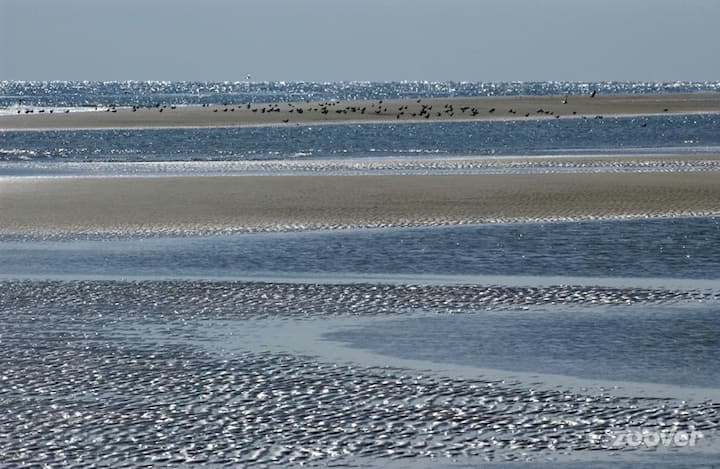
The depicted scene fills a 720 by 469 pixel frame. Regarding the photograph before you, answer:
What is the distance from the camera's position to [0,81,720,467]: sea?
11.1 m

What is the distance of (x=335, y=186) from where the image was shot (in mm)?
34969

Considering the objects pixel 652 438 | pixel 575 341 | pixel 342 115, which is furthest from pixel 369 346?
pixel 342 115

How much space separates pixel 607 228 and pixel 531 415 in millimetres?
13925

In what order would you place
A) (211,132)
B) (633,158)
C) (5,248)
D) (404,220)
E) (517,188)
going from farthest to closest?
(211,132) → (633,158) → (517,188) → (404,220) → (5,248)

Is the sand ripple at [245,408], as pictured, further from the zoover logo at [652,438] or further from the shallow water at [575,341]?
the shallow water at [575,341]

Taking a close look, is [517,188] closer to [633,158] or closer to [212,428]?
[633,158]

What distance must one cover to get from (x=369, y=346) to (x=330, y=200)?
53.4ft

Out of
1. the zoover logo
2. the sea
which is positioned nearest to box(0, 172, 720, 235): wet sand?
the sea

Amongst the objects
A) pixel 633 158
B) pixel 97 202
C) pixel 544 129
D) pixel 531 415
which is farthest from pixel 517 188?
pixel 544 129

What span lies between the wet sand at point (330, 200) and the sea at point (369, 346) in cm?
153

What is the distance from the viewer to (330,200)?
3120 cm

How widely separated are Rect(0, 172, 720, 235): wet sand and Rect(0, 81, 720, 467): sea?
1.53 m

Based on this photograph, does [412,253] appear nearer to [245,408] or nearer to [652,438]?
[245,408]

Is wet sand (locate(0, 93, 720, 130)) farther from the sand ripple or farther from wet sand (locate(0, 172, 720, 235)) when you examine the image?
the sand ripple
